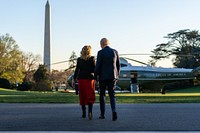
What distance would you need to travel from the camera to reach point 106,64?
815 cm

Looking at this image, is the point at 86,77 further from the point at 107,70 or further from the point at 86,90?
the point at 107,70

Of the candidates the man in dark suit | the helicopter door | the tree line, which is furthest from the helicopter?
the man in dark suit

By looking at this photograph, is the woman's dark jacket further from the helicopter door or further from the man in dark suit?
the helicopter door

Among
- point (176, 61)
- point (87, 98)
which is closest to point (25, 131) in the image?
point (87, 98)

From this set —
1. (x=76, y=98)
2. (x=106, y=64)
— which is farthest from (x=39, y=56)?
(x=106, y=64)

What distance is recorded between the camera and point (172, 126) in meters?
6.81

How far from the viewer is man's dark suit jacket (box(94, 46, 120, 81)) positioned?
811 centimetres

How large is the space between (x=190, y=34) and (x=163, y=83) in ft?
86.9

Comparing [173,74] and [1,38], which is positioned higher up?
[1,38]

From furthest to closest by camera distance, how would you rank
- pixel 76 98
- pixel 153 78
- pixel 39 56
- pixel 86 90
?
pixel 39 56 < pixel 153 78 < pixel 76 98 < pixel 86 90

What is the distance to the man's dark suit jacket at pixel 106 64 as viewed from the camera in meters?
8.11

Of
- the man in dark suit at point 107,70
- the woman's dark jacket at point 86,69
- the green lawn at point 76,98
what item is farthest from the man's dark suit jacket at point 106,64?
the green lawn at point 76,98

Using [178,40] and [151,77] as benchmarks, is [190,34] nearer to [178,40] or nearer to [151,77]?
[178,40]

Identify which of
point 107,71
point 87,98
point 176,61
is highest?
point 176,61
